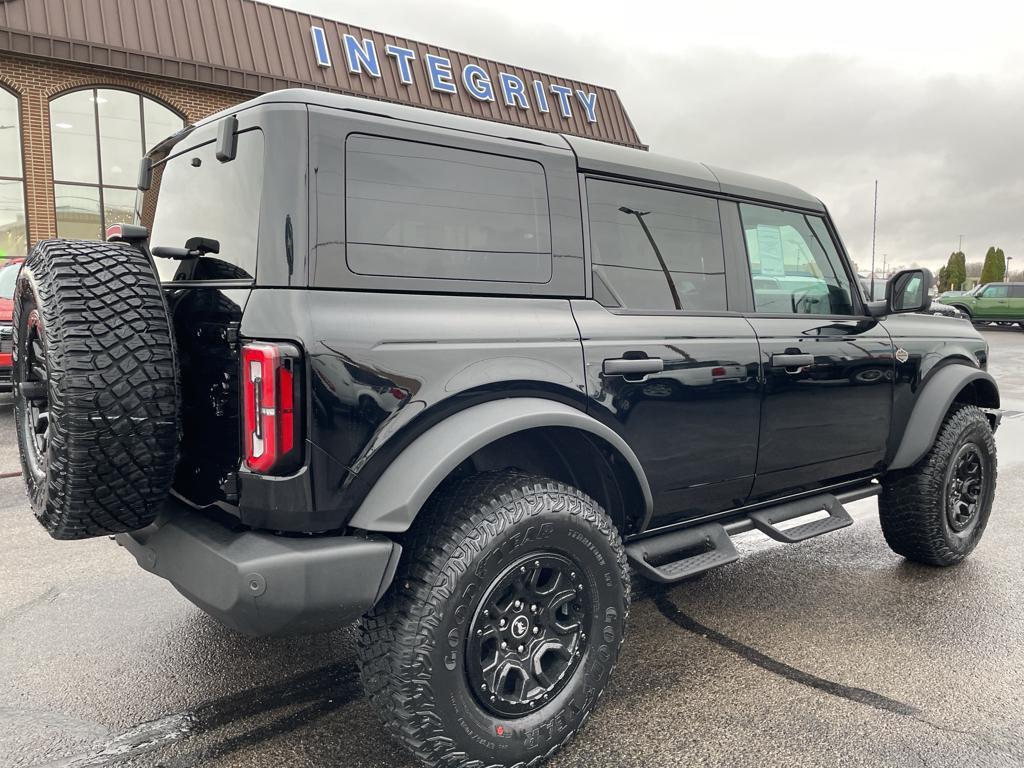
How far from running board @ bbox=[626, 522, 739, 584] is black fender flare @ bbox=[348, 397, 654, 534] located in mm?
665

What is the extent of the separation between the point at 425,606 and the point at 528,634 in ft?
1.31

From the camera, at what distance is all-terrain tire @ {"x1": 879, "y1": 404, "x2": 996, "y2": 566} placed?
3998 millimetres

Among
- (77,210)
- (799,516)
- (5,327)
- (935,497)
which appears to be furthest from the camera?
(77,210)

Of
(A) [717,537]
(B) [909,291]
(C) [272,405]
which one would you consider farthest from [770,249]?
(C) [272,405]

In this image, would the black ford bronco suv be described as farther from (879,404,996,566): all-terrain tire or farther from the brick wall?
the brick wall

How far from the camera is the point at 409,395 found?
2.19 m

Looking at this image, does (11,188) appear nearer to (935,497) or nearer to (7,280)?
(7,280)

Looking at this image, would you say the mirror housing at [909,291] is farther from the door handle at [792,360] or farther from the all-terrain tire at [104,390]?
the all-terrain tire at [104,390]

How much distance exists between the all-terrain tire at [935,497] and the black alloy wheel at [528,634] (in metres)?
2.39

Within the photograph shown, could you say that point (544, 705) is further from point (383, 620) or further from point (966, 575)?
point (966, 575)

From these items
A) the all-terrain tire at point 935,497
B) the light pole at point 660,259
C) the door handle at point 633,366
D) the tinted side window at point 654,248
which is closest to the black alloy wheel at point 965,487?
the all-terrain tire at point 935,497

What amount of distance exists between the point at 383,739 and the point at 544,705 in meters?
0.56

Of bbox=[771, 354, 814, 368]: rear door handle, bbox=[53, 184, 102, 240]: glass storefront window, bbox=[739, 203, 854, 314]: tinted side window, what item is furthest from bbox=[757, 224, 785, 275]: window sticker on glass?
bbox=[53, 184, 102, 240]: glass storefront window

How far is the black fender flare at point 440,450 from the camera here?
6.93 feet
